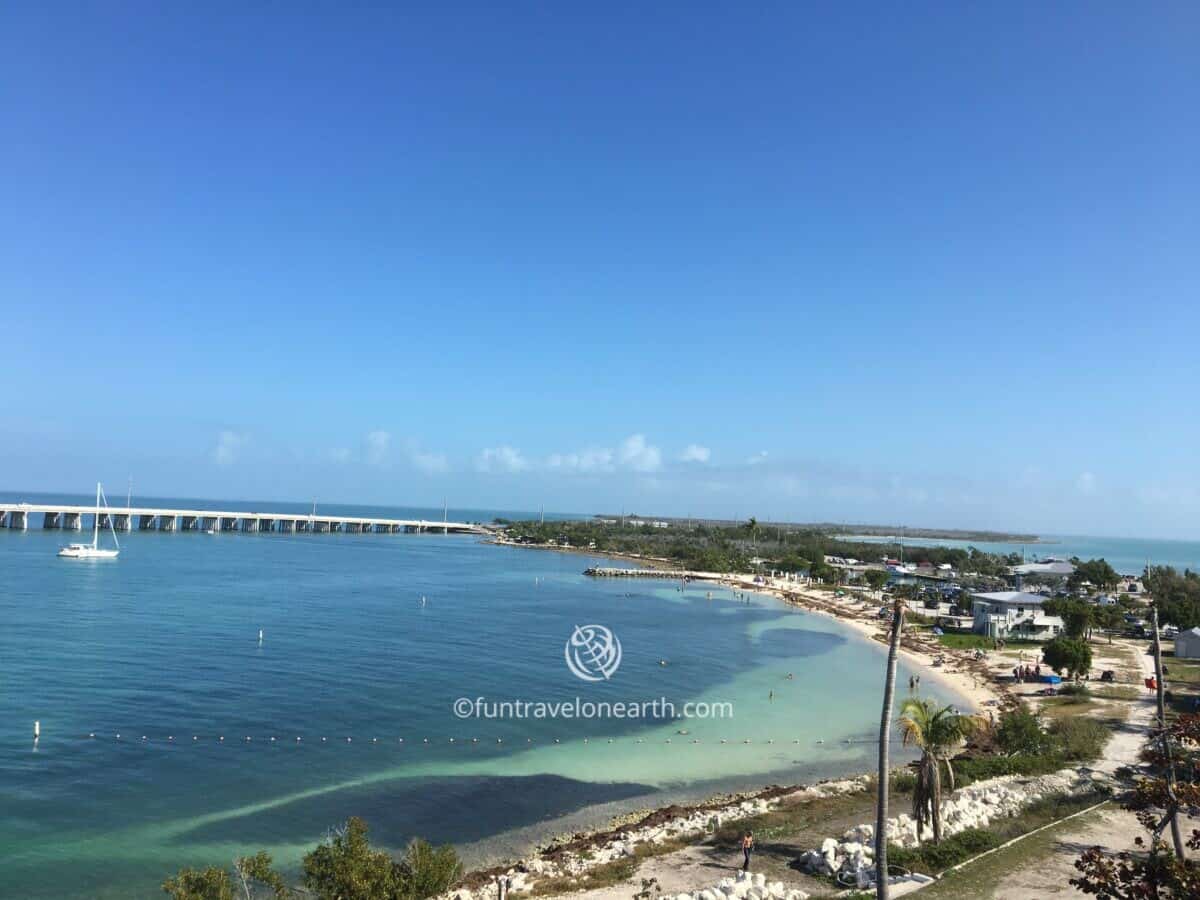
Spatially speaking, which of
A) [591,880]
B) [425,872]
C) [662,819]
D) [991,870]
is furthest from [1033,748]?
[425,872]

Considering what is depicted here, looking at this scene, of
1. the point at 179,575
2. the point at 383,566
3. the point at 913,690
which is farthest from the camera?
the point at 383,566

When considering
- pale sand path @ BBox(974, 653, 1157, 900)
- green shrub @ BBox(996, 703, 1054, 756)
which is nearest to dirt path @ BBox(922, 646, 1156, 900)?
pale sand path @ BBox(974, 653, 1157, 900)

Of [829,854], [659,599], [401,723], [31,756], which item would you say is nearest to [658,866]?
[829,854]

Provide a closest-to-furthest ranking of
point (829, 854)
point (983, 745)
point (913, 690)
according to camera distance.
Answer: point (829, 854) < point (983, 745) < point (913, 690)

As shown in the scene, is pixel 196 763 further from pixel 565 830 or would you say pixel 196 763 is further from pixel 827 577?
pixel 827 577

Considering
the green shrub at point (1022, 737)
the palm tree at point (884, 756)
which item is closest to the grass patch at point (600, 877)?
the palm tree at point (884, 756)

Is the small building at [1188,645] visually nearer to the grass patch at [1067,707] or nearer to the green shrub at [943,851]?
the grass patch at [1067,707]
